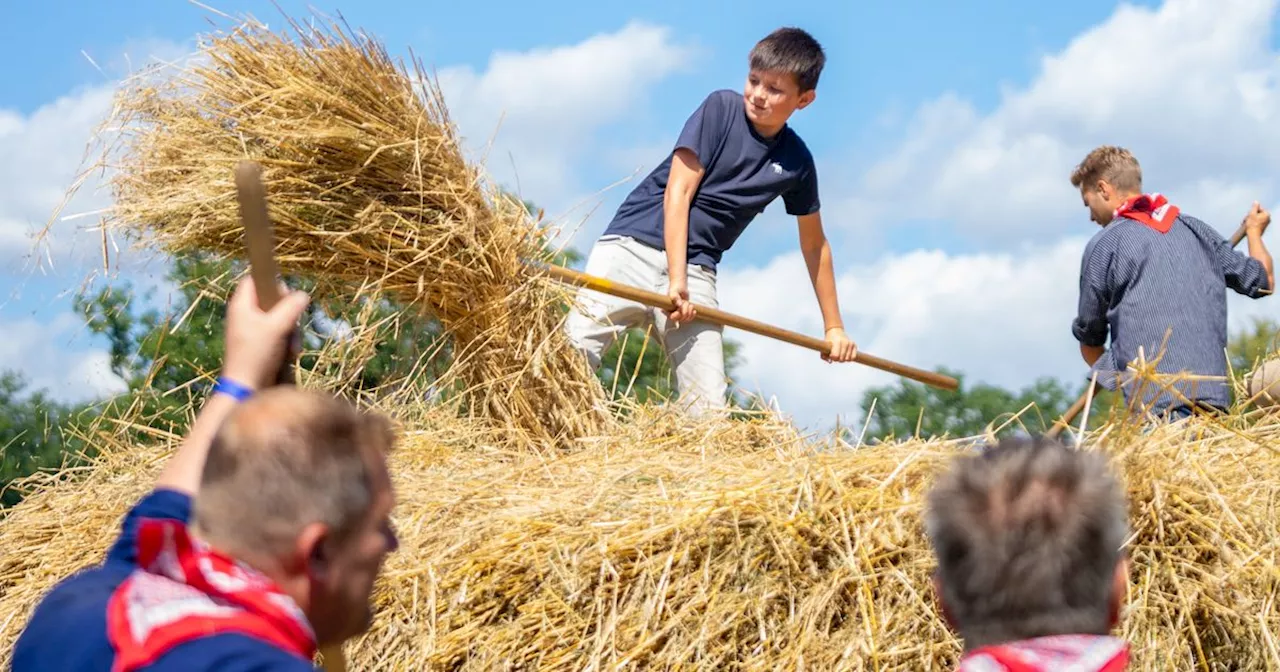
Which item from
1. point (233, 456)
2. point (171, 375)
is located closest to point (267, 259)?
point (233, 456)

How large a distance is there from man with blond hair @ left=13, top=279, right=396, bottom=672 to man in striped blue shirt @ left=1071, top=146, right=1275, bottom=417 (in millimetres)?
3454

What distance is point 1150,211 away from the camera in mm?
4496

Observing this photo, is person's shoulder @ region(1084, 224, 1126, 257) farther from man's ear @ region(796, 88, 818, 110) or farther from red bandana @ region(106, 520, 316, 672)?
red bandana @ region(106, 520, 316, 672)

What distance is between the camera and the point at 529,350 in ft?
14.5

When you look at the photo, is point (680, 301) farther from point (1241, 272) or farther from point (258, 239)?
point (258, 239)

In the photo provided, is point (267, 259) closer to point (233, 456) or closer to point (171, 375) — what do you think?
point (233, 456)

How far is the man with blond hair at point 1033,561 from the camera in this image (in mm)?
1287

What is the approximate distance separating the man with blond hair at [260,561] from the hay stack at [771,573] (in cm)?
147

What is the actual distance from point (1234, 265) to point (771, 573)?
2.69 metres

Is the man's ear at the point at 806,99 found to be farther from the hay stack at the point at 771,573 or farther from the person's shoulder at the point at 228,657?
the person's shoulder at the point at 228,657

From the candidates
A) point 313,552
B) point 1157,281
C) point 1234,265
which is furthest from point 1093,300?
point 313,552

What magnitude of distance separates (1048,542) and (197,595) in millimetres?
787

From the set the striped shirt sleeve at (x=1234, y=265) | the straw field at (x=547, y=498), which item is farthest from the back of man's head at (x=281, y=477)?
the striped shirt sleeve at (x=1234, y=265)

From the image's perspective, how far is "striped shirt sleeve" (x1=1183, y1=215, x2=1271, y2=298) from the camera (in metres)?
4.52
